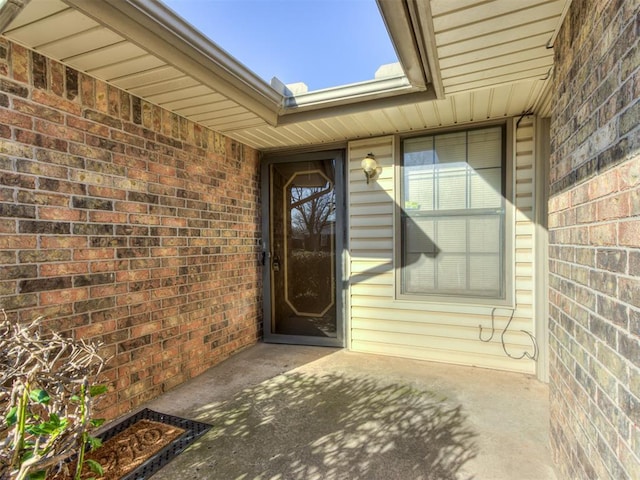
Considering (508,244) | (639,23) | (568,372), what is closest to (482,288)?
(508,244)

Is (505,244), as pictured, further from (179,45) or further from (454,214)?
(179,45)

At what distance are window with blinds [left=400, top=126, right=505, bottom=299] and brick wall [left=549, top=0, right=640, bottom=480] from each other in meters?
1.45

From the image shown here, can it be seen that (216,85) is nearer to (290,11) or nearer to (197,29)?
(197,29)

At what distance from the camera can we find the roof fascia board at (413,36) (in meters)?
1.65

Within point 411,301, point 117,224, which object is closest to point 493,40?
point 411,301

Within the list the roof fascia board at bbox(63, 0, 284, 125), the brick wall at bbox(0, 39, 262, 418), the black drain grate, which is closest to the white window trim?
the roof fascia board at bbox(63, 0, 284, 125)

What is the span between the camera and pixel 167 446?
2.06 metres

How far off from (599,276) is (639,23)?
33.2 inches

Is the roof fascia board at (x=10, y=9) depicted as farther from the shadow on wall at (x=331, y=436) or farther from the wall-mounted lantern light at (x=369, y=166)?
the wall-mounted lantern light at (x=369, y=166)

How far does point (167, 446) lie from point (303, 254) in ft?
7.90

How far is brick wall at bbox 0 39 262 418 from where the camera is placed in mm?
1898

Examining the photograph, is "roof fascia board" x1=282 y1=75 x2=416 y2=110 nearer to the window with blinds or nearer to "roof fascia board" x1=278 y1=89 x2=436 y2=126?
"roof fascia board" x1=278 y1=89 x2=436 y2=126

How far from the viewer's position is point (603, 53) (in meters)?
1.23

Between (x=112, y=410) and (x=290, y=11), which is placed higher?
(x=290, y=11)
